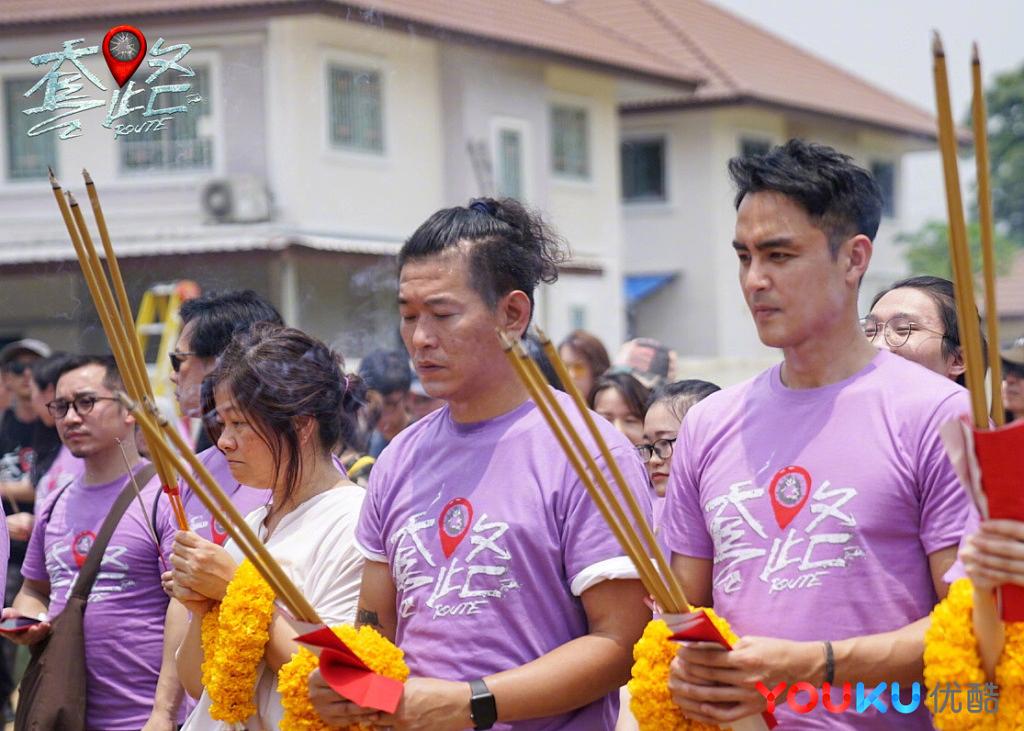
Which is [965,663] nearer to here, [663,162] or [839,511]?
[839,511]

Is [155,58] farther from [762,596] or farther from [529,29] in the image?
[529,29]

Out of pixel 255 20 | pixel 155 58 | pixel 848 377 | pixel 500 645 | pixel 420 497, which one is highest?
pixel 255 20

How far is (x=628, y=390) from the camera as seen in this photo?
4953 millimetres

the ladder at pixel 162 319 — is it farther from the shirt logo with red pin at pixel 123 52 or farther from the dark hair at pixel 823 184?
the dark hair at pixel 823 184

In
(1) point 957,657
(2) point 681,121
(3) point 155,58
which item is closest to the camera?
(1) point 957,657

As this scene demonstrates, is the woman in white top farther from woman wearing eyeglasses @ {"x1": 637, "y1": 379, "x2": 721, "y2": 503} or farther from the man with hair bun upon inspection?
woman wearing eyeglasses @ {"x1": 637, "y1": 379, "x2": 721, "y2": 503}

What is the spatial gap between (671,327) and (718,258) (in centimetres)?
137

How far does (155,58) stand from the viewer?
4516mm

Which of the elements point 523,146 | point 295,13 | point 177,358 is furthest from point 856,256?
point 523,146

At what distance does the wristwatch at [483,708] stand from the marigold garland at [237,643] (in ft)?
1.72

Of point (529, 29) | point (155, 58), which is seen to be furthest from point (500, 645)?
point (529, 29)

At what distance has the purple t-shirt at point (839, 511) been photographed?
2518 millimetres

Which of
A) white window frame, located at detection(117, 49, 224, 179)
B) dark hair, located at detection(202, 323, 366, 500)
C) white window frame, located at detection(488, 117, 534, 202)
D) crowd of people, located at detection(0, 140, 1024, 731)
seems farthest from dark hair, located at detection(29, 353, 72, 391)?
white window frame, located at detection(488, 117, 534, 202)

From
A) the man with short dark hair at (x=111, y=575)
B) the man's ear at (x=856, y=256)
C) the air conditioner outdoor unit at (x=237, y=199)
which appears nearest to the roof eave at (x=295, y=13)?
the air conditioner outdoor unit at (x=237, y=199)
